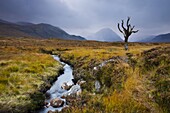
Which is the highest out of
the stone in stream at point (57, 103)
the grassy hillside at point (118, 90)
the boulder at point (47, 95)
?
the grassy hillside at point (118, 90)

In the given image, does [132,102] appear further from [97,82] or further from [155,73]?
[97,82]

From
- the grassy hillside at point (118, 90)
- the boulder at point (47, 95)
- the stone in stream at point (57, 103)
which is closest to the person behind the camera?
the grassy hillside at point (118, 90)

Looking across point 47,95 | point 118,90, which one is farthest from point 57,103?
point 118,90

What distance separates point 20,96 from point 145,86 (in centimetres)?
983

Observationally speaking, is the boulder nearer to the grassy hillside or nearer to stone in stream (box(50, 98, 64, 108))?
the grassy hillside

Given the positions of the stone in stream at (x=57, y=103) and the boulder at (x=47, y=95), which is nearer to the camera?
the stone in stream at (x=57, y=103)

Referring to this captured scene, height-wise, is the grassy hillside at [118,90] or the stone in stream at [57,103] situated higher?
the grassy hillside at [118,90]

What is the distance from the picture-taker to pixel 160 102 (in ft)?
27.1

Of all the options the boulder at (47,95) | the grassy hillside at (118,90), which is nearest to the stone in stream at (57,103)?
the grassy hillside at (118,90)

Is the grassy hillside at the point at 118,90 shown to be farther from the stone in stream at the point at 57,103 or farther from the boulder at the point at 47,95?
the stone in stream at the point at 57,103

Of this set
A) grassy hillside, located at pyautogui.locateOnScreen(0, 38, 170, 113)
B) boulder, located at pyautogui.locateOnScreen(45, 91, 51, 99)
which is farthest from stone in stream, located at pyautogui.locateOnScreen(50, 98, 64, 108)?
boulder, located at pyautogui.locateOnScreen(45, 91, 51, 99)

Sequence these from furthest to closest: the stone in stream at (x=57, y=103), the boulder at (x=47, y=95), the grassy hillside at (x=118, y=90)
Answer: the boulder at (x=47, y=95)
the stone in stream at (x=57, y=103)
the grassy hillside at (x=118, y=90)

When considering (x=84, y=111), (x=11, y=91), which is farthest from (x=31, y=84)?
(x=84, y=111)

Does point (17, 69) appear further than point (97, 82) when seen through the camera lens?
Yes
